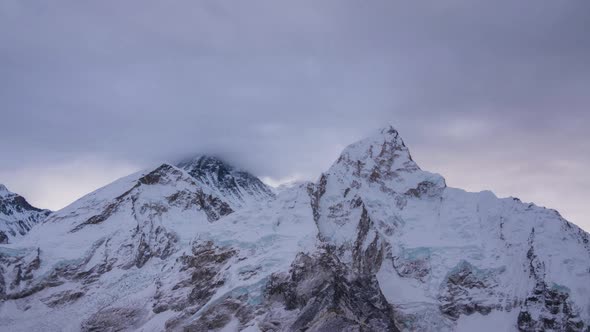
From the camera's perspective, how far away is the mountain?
14338 cm

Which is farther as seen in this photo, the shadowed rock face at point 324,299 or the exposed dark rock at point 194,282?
the exposed dark rock at point 194,282

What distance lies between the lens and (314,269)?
142500mm

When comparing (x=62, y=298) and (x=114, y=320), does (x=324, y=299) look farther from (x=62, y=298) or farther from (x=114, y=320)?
(x=62, y=298)

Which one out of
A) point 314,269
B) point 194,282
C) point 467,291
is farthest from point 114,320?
point 467,291

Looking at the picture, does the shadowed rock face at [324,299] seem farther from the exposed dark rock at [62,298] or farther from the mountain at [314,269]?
the exposed dark rock at [62,298]

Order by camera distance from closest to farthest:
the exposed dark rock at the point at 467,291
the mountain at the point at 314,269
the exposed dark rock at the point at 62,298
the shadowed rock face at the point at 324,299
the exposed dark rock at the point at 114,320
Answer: the shadowed rock face at the point at 324,299
the mountain at the point at 314,269
the exposed dark rock at the point at 114,320
the exposed dark rock at the point at 467,291
the exposed dark rock at the point at 62,298

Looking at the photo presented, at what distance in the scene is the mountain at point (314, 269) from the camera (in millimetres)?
143375

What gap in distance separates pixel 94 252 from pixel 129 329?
40422 millimetres

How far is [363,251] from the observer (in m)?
174

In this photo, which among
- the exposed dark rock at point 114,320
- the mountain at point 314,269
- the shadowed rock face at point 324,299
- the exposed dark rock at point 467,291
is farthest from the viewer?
the exposed dark rock at point 467,291

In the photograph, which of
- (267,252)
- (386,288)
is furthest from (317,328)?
(386,288)

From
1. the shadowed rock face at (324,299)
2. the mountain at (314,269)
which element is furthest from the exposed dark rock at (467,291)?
the shadowed rock face at (324,299)

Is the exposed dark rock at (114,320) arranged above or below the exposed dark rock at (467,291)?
below

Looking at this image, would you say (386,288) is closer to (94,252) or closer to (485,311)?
(485,311)
